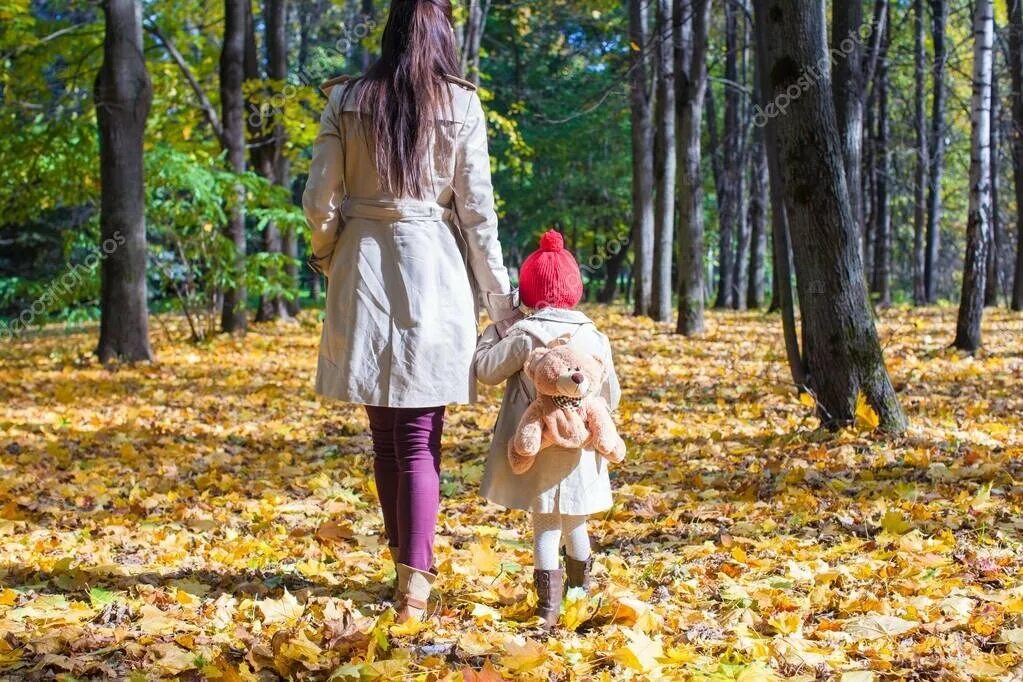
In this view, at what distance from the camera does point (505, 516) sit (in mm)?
5312

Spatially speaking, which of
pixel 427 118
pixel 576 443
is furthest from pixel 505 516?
pixel 427 118

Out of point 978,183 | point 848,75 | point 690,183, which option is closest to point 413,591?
point 978,183

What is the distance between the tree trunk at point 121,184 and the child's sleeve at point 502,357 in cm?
832

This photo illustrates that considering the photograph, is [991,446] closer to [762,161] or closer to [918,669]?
[918,669]

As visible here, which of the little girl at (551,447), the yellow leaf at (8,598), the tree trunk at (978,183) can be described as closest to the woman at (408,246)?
the little girl at (551,447)

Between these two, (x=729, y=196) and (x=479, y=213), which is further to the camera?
(x=729, y=196)

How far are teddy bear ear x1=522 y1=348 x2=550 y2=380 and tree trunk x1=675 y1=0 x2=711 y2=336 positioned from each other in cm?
1154

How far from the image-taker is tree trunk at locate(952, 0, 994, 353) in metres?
10.2

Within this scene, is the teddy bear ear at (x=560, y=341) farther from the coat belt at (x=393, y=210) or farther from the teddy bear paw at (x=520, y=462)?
the coat belt at (x=393, y=210)

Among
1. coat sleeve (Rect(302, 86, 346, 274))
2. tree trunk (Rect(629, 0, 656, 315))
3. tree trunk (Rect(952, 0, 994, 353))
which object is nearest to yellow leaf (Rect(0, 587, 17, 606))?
coat sleeve (Rect(302, 86, 346, 274))

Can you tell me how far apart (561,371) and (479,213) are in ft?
2.09

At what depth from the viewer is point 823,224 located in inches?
261

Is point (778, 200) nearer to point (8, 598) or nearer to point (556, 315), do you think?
point (556, 315)

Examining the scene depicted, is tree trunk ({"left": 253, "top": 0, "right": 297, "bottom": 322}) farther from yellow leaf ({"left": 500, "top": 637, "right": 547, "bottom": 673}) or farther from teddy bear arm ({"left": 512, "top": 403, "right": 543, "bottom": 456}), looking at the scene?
yellow leaf ({"left": 500, "top": 637, "right": 547, "bottom": 673})
